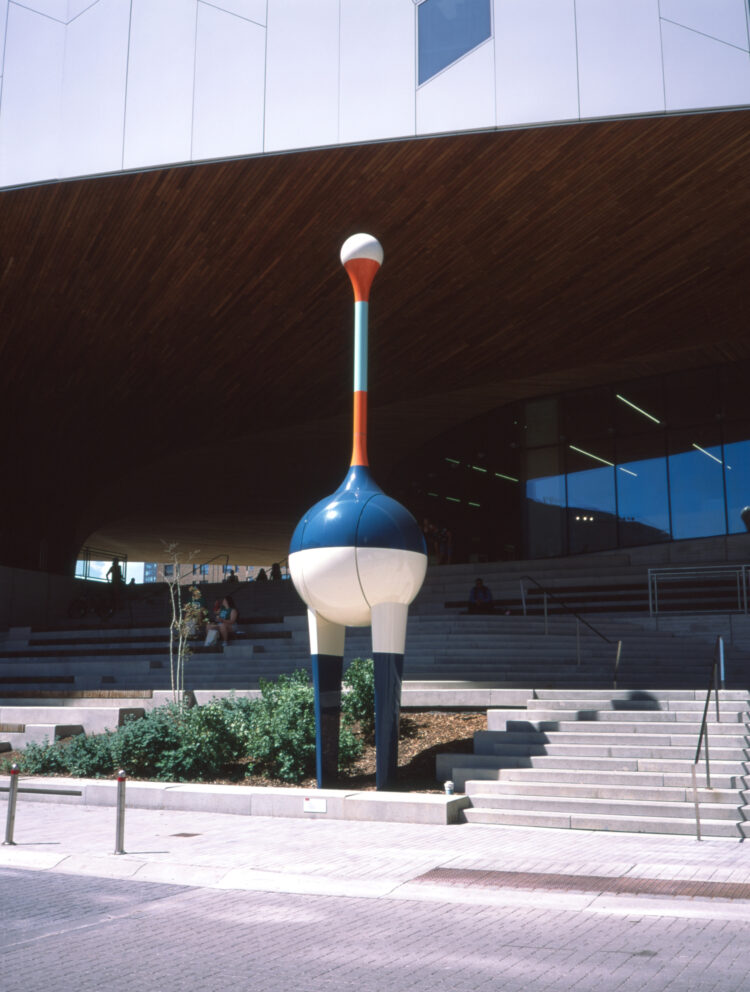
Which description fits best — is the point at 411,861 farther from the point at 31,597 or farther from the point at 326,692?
the point at 31,597

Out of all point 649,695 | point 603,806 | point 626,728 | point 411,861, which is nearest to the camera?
point 411,861

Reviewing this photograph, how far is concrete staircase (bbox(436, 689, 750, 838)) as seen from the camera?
10.7 metres

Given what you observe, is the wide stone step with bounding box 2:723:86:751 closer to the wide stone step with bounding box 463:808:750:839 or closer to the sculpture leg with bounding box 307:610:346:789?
the sculpture leg with bounding box 307:610:346:789

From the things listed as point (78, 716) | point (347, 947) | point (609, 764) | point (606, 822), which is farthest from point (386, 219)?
point (347, 947)

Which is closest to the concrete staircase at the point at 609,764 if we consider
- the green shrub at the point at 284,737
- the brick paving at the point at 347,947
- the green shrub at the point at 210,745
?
the green shrub at the point at 284,737

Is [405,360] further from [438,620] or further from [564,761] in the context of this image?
[564,761]

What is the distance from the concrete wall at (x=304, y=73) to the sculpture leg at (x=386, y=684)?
346 inches

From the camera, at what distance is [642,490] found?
31.3m

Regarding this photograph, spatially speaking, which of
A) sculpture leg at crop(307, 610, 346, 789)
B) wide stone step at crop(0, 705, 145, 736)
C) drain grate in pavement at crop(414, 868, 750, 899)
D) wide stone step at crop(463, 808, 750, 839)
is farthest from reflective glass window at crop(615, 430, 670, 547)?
drain grate in pavement at crop(414, 868, 750, 899)

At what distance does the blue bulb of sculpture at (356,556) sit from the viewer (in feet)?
38.6

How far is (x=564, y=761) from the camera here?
40.3 feet

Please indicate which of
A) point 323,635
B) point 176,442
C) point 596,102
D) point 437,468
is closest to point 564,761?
point 323,635

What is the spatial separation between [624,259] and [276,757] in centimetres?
1300

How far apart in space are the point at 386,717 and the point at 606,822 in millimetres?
2903
